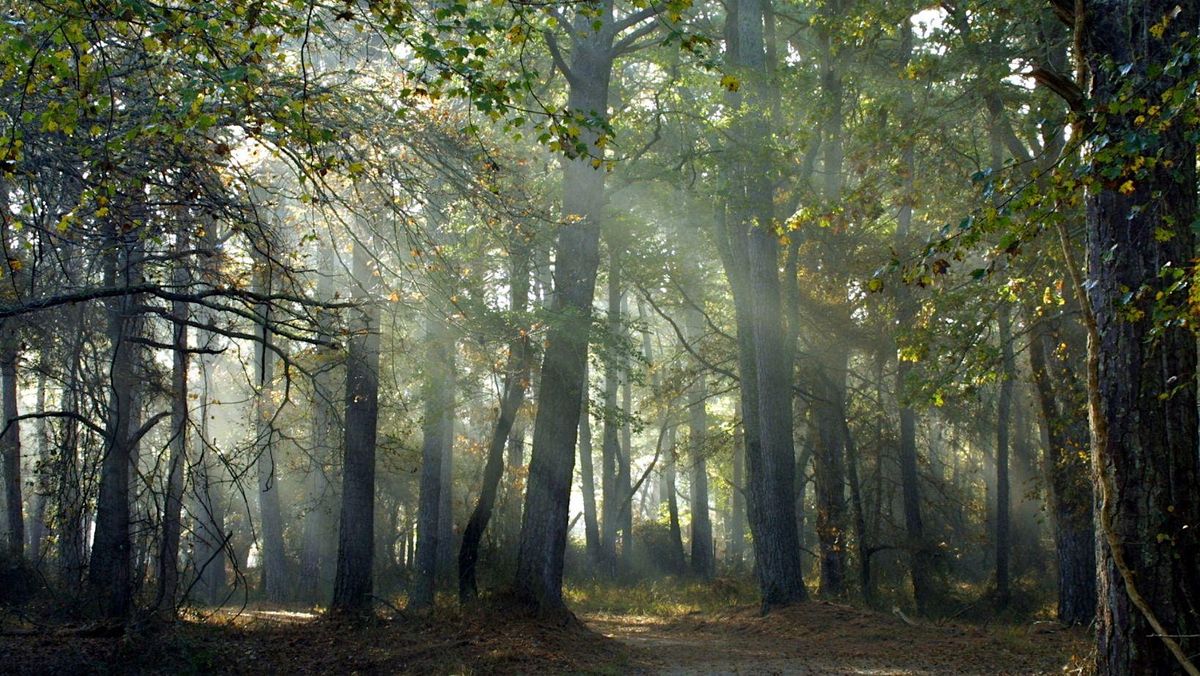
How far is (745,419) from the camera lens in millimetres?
18703

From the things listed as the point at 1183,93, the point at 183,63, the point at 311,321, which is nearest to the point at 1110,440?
the point at 1183,93

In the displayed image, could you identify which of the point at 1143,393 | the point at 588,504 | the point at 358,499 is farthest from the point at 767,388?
the point at 588,504

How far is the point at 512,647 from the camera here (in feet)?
38.7

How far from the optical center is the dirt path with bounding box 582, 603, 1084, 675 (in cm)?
1135

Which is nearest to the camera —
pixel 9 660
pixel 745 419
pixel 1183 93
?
pixel 1183 93

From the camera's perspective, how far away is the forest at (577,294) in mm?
6656

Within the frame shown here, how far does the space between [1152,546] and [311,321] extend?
6339 millimetres

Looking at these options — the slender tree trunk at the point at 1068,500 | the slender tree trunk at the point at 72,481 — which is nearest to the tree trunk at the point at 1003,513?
the slender tree trunk at the point at 1068,500

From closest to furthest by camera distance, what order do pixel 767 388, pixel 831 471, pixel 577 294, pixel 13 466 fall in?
pixel 577 294 < pixel 767 388 < pixel 13 466 < pixel 831 471

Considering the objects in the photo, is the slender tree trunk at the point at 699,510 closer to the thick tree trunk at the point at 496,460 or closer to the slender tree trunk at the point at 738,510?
the slender tree trunk at the point at 738,510

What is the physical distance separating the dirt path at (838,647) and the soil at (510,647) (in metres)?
0.02

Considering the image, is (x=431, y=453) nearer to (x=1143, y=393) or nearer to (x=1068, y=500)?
(x=1068, y=500)

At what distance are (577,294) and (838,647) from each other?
6.26 m

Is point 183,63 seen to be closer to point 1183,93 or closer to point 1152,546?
point 1183,93
